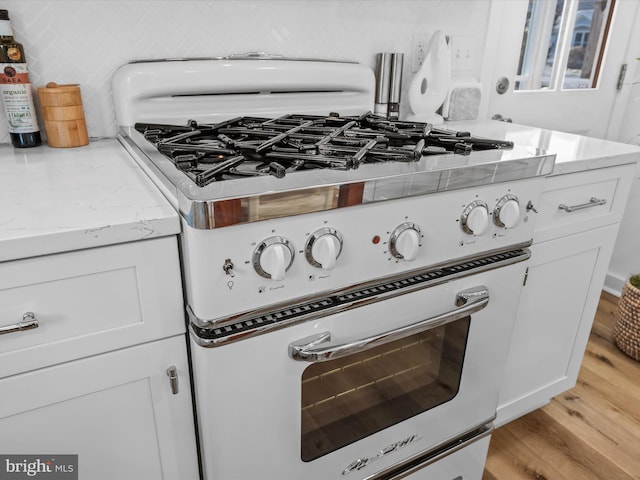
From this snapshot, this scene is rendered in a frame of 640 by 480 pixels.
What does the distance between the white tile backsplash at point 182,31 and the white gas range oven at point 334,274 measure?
75 millimetres

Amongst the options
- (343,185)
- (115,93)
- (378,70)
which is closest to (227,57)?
(115,93)

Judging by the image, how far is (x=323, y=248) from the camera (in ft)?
2.43

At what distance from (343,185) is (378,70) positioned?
0.90 meters

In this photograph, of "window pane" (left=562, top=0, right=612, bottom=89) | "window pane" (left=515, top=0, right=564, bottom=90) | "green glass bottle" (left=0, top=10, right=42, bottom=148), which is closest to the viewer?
"green glass bottle" (left=0, top=10, right=42, bottom=148)

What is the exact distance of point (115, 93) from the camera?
1172 millimetres

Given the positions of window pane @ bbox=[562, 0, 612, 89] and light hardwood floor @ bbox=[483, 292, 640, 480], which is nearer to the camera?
light hardwood floor @ bbox=[483, 292, 640, 480]

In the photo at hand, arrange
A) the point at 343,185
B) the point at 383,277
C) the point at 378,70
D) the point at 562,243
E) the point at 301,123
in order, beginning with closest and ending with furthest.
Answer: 1. the point at 343,185
2. the point at 383,277
3. the point at 301,123
4. the point at 562,243
5. the point at 378,70

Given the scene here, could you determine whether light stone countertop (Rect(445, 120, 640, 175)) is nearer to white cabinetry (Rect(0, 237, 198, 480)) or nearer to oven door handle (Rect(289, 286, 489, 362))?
oven door handle (Rect(289, 286, 489, 362))

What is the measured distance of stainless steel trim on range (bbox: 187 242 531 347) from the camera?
2.40 feet

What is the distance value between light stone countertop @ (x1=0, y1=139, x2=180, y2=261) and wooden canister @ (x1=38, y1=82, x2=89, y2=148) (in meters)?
0.12

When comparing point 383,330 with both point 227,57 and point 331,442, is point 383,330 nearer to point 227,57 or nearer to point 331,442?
point 331,442

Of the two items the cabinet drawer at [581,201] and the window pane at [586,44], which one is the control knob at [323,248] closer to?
the cabinet drawer at [581,201]

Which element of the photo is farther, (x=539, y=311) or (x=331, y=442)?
(x=539, y=311)

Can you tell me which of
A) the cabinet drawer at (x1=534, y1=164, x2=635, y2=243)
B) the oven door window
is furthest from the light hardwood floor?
the cabinet drawer at (x1=534, y1=164, x2=635, y2=243)
